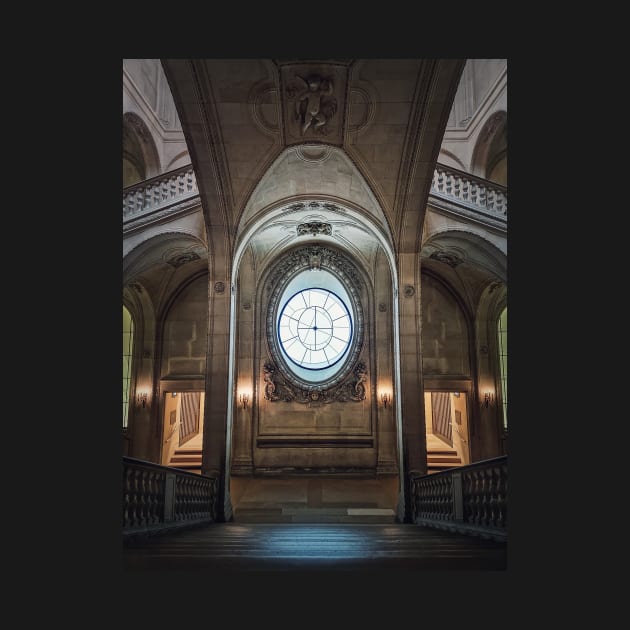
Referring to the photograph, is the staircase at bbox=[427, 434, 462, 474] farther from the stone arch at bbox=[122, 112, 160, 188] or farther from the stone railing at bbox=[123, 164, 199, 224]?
the stone arch at bbox=[122, 112, 160, 188]

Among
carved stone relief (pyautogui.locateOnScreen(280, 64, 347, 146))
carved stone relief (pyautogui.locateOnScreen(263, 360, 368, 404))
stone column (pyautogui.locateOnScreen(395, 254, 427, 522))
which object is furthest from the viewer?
carved stone relief (pyautogui.locateOnScreen(263, 360, 368, 404))

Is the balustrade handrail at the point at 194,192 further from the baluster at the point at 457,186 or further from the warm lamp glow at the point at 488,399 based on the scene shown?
the warm lamp glow at the point at 488,399

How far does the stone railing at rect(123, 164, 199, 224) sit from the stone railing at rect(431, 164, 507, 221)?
4.95 m

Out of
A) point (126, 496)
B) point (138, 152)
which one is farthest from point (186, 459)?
point (126, 496)

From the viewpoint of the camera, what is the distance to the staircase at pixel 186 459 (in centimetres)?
1411

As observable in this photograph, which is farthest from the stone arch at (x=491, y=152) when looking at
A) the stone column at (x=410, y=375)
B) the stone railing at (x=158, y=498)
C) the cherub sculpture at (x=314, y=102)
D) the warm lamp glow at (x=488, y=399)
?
the stone railing at (x=158, y=498)

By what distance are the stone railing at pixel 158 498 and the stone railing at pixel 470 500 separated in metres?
3.37

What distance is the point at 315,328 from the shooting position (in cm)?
1457

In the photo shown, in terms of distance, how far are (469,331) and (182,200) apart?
28.8ft

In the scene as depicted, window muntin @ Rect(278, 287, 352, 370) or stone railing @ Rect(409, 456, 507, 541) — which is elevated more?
window muntin @ Rect(278, 287, 352, 370)

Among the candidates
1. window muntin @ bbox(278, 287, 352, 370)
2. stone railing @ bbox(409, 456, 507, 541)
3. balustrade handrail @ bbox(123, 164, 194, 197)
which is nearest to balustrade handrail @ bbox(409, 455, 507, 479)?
stone railing @ bbox(409, 456, 507, 541)

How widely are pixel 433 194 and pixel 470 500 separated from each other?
246 inches

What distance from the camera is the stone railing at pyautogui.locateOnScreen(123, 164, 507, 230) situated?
32.4 ft

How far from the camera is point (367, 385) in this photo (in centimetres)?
1380
